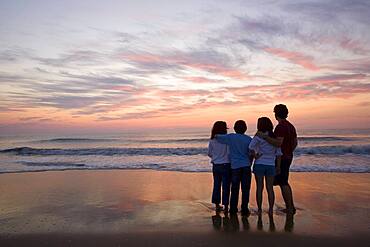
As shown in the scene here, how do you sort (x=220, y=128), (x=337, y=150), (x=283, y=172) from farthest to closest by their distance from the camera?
(x=337, y=150)
(x=220, y=128)
(x=283, y=172)

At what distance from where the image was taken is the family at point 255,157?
5230 millimetres

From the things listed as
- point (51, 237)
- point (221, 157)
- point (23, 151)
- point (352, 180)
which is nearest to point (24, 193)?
point (51, 237)

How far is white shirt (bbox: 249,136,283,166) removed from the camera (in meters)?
5.20

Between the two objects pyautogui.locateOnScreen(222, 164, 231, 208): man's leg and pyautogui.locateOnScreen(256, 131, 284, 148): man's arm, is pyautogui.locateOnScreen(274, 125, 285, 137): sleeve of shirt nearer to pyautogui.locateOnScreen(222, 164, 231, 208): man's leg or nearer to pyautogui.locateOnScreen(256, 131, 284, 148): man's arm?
pyautogui.locateOnScreen(256, 131, 284, 148): man's arm

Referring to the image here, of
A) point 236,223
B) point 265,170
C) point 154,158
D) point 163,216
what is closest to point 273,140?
point 265,170


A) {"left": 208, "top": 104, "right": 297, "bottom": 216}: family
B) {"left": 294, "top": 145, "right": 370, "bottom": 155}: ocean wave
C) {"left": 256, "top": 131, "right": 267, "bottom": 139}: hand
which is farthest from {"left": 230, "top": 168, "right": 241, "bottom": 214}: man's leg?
{"left": 294, "top": 145, "right": 370, "bottom": 155}: ocean wave

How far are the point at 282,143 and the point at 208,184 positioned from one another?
394 centimetres

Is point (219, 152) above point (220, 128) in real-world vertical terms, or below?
below

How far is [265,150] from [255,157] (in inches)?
8.8

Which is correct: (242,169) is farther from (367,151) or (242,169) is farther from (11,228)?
(367,151)

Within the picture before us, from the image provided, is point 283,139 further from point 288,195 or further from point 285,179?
point 288,195

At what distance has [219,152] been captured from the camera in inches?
227

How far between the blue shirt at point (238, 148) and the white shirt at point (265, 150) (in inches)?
9.3

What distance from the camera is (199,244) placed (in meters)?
4.37
